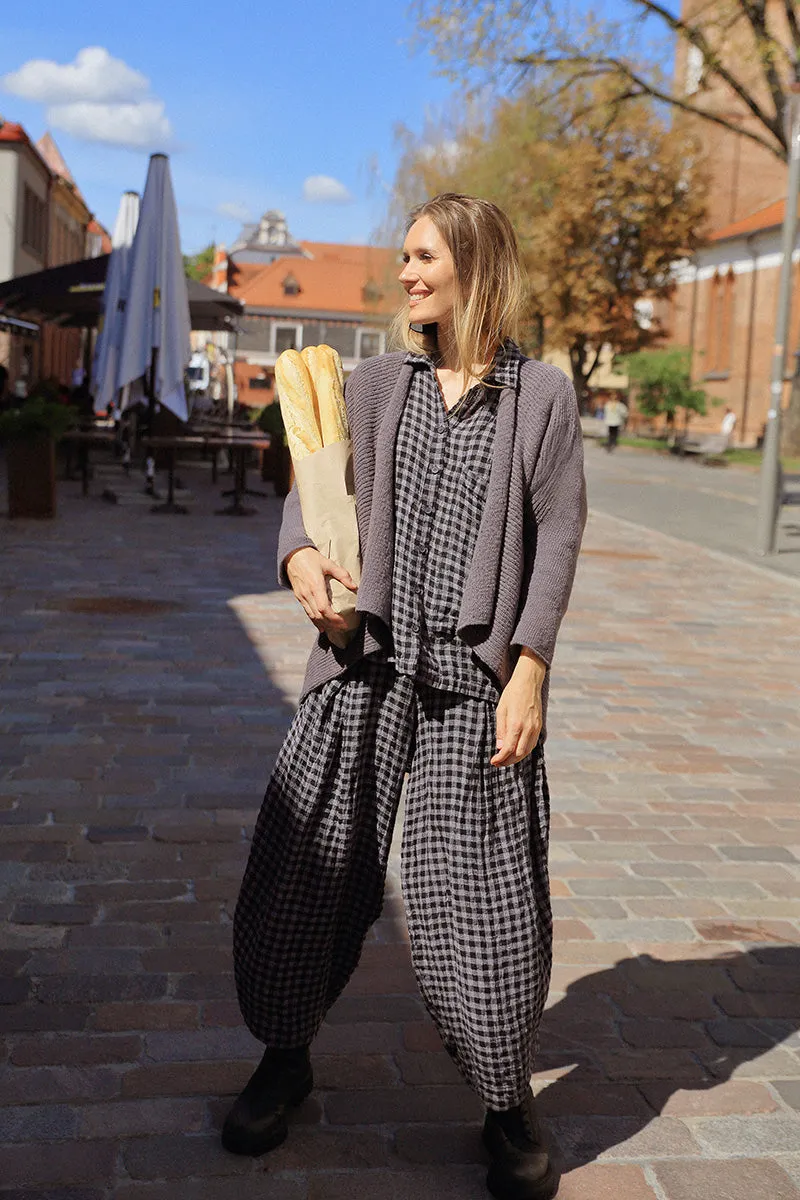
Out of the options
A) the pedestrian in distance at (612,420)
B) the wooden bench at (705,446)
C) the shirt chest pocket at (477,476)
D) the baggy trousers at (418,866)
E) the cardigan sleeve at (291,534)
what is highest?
the shirt chest pocket at (477,476)

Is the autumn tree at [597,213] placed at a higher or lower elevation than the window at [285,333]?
higher

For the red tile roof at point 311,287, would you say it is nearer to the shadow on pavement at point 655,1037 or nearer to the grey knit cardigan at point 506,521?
the shadow on pavement at point 655,1037

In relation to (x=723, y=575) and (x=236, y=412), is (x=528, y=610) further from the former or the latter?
(x=236, y=412)

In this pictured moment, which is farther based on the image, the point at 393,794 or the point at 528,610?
the point at 393,794

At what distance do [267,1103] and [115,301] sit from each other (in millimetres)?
17244

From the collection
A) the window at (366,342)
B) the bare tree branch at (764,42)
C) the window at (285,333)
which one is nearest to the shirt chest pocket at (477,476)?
the bare tree branch at (764,42)

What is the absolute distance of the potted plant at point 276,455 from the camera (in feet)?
64.3

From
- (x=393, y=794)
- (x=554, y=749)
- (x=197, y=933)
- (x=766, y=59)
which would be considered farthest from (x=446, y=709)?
(x=766, y=59)

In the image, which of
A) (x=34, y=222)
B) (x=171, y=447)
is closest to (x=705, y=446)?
(x=34, y=222)

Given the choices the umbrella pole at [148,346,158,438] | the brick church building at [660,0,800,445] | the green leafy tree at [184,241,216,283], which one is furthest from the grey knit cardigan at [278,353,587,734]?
the green leafy tree at [184,241,216,283]

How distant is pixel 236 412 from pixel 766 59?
14296 mm

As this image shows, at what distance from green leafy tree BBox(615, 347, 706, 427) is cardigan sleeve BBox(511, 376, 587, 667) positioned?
128ft

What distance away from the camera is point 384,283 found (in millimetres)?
57250

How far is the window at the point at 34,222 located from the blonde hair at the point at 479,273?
135 feet
